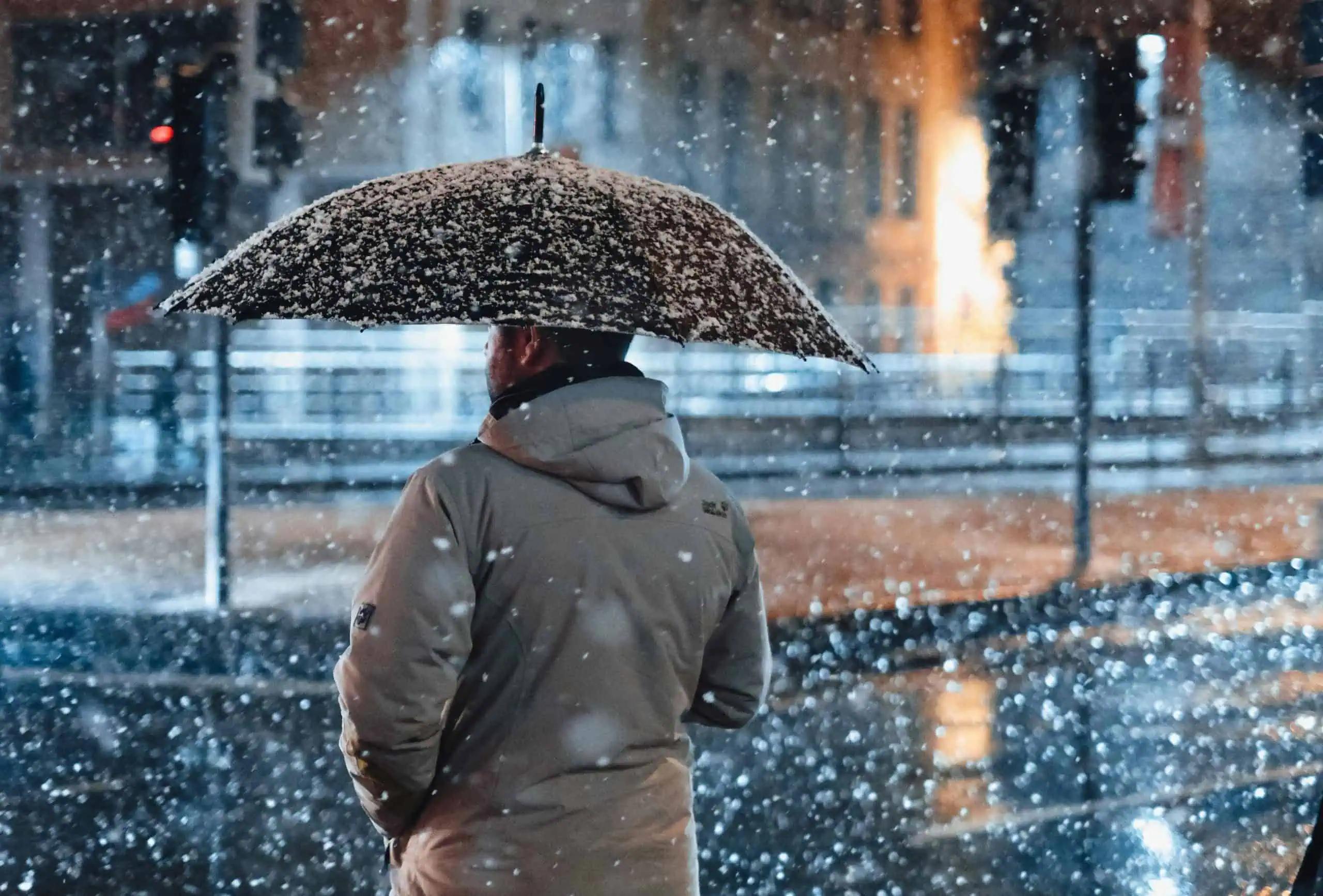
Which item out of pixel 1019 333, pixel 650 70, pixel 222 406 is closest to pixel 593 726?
pixel 222 406

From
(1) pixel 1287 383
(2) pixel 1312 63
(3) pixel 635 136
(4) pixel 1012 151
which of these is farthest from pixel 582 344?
(3) pixel 635 136

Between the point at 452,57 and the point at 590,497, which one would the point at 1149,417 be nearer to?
the point at 452,57

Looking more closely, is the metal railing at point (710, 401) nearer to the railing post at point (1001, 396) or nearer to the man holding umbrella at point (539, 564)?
the railing post at point (1001, 396)

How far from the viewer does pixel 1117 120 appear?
1011 cm

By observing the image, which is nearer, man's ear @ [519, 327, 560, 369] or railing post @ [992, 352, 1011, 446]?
man's ear @ [519, 327, 560, 369]

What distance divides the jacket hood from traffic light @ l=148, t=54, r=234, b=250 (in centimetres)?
752

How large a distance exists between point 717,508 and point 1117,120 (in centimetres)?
897

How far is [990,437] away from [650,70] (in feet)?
51.2

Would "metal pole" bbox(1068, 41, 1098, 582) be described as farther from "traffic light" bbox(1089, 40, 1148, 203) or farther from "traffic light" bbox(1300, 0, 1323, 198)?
"traffic light" bbox(1300, 0, 1323, 198)

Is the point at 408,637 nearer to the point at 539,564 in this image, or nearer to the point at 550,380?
the point at 539,564

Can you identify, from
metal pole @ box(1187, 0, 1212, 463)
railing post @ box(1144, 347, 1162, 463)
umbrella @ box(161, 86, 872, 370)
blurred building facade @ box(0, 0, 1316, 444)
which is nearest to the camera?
umbrella @ box(161, 86, 872, 370)

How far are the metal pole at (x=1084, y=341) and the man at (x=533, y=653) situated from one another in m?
9.05

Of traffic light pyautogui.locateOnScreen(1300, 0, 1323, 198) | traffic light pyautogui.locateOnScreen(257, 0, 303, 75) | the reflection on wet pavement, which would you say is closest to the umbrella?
the reflection on wet pavement

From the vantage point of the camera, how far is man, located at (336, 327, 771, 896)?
5.87 ft
